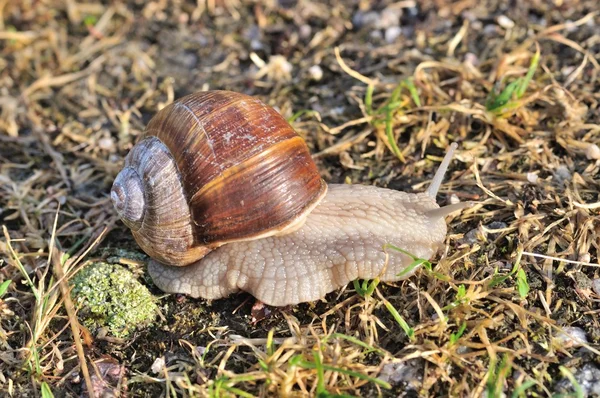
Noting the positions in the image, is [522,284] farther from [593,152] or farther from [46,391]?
[46,391]

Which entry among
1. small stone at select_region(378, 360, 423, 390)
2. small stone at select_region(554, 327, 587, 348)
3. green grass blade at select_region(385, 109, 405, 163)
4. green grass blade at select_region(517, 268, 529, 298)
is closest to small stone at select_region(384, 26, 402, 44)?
green grass blade at select_region(385, 109, 405, 163)

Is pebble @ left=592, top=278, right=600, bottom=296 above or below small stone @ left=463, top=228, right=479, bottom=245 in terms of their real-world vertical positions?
below

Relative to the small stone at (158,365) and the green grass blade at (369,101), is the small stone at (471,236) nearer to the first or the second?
the green grass blade at (369,101)

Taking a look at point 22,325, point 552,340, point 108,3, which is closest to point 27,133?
point 108,3

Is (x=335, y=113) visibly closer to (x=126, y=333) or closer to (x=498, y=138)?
(x=498, y=138)

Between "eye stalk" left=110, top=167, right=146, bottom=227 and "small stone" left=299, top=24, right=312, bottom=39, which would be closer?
"eye stalk" left=110, top=167, right=146, bottom=227

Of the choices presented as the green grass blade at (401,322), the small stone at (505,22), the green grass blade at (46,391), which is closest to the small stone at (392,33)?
the small stone at (505,22)

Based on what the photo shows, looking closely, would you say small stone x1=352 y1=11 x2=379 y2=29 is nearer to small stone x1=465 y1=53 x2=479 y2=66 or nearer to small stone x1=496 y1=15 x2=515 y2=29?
small stone x1=465 y1=53 x2=479 y2=66
